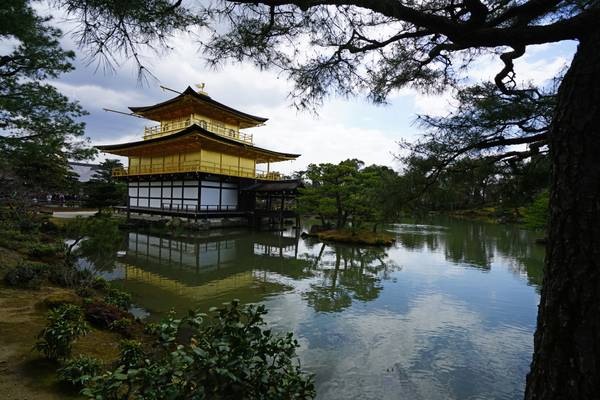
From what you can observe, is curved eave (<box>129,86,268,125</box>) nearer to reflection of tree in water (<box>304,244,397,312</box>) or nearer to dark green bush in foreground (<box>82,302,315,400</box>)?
reflection of tree in water (<box>304,244,397,312</box>)

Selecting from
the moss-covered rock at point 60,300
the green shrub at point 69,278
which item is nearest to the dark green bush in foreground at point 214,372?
the moss-covered rock at point 60,300

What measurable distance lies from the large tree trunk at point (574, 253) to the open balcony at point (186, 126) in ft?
61.9

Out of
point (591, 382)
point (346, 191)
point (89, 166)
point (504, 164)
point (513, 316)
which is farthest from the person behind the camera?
point (89, 166)

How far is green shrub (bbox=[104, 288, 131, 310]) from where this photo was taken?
16.2 ft

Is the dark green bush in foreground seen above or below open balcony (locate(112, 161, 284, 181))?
below

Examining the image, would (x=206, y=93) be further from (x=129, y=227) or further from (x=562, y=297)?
(x=562, y=297)

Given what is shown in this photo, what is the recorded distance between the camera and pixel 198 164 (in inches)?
665

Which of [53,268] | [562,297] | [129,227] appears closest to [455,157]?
[562,297]

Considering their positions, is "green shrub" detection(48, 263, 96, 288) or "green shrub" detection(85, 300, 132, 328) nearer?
"green shrub" detection(85, 300, 132, 328)

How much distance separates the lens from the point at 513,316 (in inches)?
218

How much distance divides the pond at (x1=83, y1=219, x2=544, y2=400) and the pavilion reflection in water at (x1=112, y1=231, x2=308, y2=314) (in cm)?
3

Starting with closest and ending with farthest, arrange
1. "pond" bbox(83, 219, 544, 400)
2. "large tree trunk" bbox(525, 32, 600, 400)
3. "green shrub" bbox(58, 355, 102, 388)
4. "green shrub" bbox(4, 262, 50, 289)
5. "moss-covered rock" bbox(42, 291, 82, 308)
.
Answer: "large tree trunk" bbox(525, 32, 600, 400), "green shrub" bbox(58, 355, 102, 388), "pond" bbox(83, 219, 544, 400), "moss-covered rock" bbox(42, 291, 82, 308), "green shrub" bbox(4, 262, 50, 289)

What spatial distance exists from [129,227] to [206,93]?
30.9 ft

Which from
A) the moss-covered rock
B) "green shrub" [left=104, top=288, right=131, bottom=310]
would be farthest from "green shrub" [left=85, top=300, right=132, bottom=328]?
"green shrub" [left=104, top=288, right=131, bottom=310]
